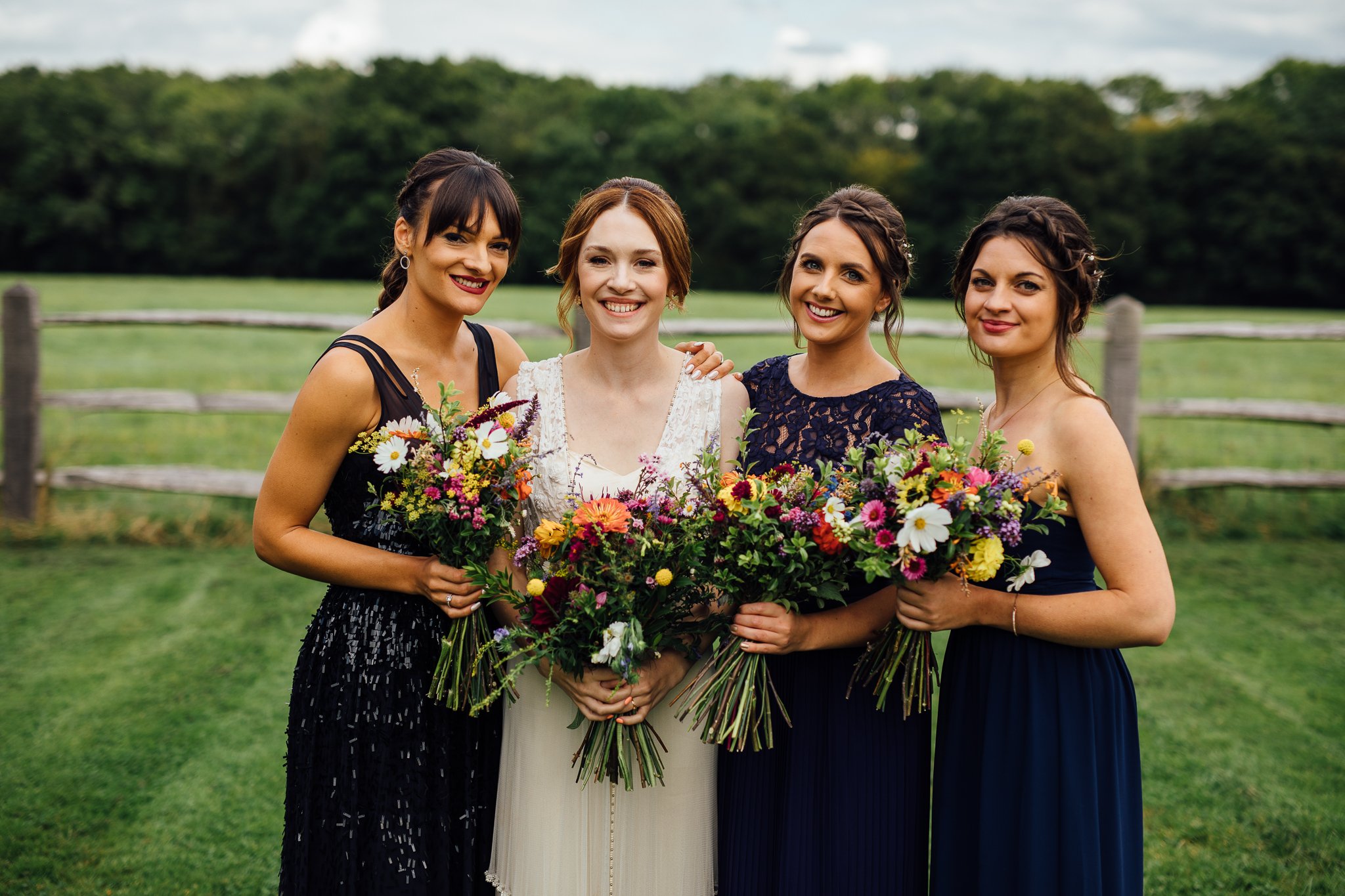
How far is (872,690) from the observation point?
268 centimetres

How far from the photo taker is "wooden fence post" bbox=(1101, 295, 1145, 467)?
25.8 ft

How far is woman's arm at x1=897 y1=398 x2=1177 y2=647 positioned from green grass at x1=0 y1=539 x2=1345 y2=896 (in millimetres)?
2184

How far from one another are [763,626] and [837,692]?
420 millimetres

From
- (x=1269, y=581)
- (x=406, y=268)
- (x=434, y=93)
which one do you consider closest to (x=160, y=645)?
(x=406, y=268)

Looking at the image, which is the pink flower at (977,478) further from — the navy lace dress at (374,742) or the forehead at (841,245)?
the navy lace dress at (374,742)

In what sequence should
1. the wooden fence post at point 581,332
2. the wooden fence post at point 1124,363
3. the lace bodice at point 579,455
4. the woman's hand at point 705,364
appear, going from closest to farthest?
the lace bodice at point 579,455 < the woman's hand at point 705,364 < the wooden fence post at point 581,332 < the wooden fence post at point 1124,363

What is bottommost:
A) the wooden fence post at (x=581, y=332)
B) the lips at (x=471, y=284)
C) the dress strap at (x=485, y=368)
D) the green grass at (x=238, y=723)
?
the green grass at (x=238, y=723)

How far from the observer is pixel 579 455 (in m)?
2.75

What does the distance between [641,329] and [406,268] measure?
848mm

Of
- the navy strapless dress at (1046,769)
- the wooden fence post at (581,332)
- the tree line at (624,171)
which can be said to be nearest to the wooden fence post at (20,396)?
the wooden fence post at (581,332)

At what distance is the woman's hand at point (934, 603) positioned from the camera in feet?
7.79

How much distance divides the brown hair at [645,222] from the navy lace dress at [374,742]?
61 cm

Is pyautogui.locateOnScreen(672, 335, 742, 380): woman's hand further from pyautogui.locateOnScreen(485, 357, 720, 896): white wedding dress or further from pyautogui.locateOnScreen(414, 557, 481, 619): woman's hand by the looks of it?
pyautogui.locateOnScreen(414, 557, 481, 619): woman's hand

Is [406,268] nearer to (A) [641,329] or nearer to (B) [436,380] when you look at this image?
(B) [436,380]
